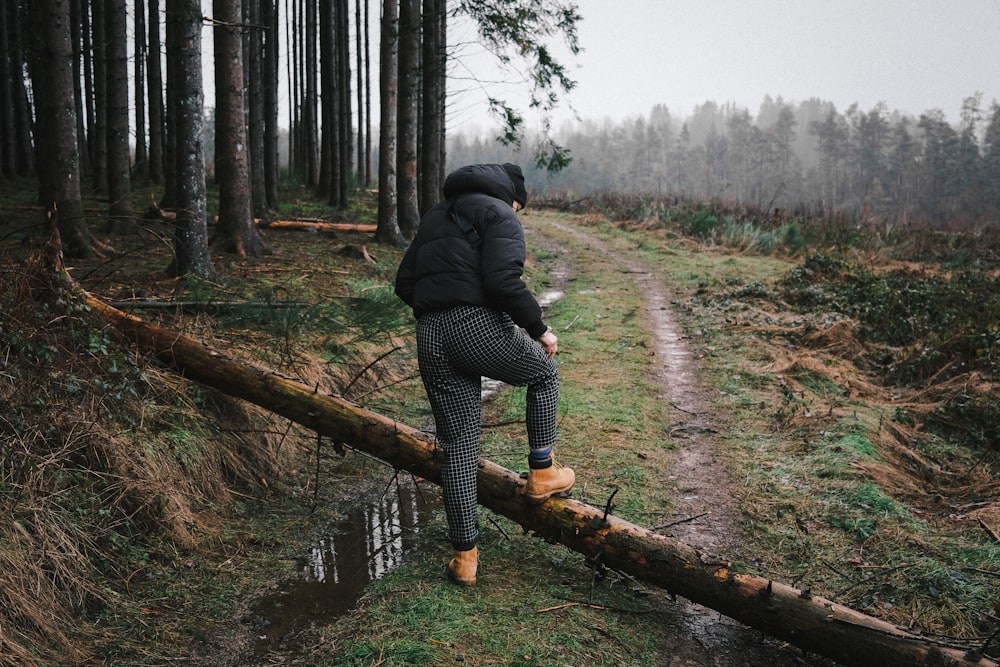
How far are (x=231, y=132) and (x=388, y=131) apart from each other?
13.1ft

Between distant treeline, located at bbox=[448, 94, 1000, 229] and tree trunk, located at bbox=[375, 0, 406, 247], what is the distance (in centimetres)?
3198

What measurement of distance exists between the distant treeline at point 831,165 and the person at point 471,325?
41.5 meters

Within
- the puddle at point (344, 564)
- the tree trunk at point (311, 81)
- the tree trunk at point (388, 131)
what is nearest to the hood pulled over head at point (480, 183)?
the puddle at point (344, 564)

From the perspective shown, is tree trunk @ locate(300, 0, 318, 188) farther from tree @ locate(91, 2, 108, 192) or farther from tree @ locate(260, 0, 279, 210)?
tree @ locate(91, 2, 108, 192)

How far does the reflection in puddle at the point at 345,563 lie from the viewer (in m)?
3.40

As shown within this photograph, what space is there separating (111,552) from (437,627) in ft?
5.70

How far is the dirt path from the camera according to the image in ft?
10.4

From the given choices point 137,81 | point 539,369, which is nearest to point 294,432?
point 539,369

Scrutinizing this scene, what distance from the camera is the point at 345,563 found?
157 inches

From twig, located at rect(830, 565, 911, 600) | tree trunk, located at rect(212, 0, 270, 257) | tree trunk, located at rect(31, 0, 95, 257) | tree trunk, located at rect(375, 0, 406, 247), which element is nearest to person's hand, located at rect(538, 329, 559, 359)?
twig, located at rect(830, 565, 911, 600)

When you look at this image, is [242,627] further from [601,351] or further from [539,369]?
[601,351]

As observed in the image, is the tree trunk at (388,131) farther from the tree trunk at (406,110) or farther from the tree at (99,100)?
the tree at (99,100)

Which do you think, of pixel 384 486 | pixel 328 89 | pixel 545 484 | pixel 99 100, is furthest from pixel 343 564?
pixel 99 100

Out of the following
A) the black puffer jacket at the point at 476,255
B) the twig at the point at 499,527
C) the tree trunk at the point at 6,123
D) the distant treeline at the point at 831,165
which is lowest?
the twig at the point at 499,527
